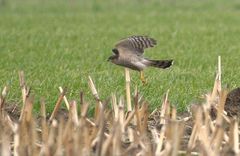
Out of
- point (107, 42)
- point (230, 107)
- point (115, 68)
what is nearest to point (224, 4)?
point (107, 42)

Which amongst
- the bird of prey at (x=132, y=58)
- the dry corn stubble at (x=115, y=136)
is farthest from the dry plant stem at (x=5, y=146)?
the bird of prey at (x=132, y=58)

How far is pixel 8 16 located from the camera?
2000 cm

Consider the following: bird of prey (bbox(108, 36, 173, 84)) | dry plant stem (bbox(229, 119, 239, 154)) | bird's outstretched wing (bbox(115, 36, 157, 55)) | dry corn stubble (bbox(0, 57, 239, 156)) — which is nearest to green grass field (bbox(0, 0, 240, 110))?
bird's outstretched wing (bbox(115, 36, 157, 55))

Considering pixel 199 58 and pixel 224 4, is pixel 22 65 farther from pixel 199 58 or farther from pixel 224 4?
pixel 224 4

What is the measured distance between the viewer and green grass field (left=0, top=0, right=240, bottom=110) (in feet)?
34.2

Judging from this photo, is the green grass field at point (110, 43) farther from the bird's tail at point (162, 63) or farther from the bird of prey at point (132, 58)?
the bird's tail at point (162, 63)

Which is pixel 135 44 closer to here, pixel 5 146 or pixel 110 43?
pixel 5 146

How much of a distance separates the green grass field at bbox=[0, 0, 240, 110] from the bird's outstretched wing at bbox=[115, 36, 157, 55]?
0.94 m

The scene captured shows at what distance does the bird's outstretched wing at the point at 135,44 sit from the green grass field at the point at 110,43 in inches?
36.9

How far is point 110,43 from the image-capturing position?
15297 mm

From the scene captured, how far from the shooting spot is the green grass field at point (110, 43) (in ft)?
34.2

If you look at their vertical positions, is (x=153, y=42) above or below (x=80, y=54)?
above

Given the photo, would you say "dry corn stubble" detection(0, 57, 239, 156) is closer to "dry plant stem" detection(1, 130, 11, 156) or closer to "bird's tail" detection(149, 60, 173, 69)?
"dry plant stem" detection(1, 130, 11, 156)

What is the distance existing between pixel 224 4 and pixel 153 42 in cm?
1593
